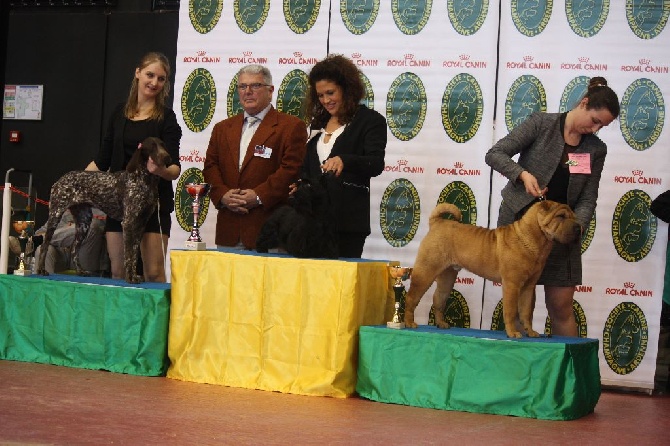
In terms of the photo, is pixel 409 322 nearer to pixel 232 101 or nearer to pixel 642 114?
pixel 642 114

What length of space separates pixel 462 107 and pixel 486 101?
0.17 metres

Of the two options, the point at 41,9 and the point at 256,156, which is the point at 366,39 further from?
the point at 41,9

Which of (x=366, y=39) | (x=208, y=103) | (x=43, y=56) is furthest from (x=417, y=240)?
(x=43, y=56)

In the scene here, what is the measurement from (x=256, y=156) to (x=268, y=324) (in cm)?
112

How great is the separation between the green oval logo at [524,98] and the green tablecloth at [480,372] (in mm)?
2001

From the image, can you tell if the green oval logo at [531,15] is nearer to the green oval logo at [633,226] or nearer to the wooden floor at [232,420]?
the green oval logo at [633,226]

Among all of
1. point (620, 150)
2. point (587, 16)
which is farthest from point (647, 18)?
point (620, 150)

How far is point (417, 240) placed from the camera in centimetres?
623

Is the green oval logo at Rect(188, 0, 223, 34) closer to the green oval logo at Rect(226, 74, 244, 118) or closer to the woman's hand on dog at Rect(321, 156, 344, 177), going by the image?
the green oval logo at Rect(226, 74, 244, 118)

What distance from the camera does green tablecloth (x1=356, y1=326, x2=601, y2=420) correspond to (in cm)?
427

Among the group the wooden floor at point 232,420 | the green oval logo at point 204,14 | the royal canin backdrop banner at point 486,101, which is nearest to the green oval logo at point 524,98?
the royal canin backdrop banner at point 486,101

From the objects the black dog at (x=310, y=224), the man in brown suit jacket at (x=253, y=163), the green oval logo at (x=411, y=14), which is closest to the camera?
the black dog at (x=310, y=224)

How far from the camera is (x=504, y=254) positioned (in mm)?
4477

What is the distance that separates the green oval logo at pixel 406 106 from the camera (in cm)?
625
